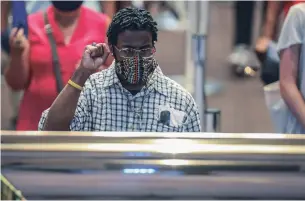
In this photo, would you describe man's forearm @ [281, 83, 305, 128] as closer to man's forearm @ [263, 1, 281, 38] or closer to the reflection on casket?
the reflection on casket

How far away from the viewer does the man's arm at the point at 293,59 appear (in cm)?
236

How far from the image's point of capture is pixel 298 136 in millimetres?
1027

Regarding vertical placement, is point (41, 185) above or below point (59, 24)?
below

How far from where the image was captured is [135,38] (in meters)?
1.99

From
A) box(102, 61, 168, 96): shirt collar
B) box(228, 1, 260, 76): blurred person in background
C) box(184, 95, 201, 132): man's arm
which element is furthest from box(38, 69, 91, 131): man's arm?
box(228, 1, 260, 76): blurred person in background

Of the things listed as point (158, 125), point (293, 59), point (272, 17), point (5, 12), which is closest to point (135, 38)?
point (158, 125)

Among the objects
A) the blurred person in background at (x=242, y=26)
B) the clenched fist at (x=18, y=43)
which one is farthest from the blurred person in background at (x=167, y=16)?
the clenched fist at (x=18, y=43)

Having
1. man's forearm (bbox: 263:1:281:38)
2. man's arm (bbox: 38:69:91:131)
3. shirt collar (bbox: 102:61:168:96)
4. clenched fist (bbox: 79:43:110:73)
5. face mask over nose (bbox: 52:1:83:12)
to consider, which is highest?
man's forearm (bbox: 263:1:281:38)

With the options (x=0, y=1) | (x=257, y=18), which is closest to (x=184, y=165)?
(x=0, y=1)

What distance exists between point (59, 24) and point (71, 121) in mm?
1149

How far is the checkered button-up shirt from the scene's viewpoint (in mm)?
1905

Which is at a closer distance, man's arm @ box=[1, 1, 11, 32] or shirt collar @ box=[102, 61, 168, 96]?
shirt collar @ box=[102, 61, 168, 96]

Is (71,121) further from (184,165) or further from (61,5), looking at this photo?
(61,5)

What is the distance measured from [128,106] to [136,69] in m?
0.11
